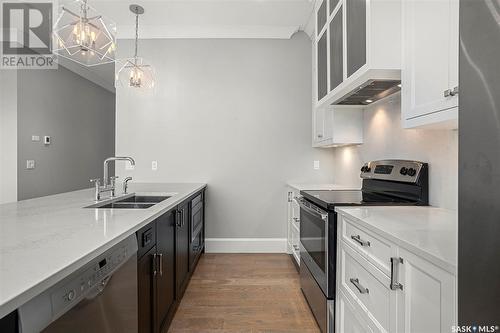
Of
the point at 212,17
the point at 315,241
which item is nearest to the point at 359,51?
the point at 315,241

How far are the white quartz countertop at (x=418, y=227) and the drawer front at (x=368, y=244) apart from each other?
0.04 m

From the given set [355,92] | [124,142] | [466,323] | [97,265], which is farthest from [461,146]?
[124,142]

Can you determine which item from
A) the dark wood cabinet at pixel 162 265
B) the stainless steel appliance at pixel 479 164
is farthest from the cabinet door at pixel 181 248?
the stainless steel appliance at pixel 479 164

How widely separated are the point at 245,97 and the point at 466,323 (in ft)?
11.0

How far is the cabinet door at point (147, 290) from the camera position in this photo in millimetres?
1327

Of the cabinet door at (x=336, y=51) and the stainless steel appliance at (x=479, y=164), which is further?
the cabinet door at (x=336, y=51)

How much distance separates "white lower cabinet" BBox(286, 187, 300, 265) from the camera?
2.90 meters

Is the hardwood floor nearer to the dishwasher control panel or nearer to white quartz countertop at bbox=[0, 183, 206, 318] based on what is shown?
white quartz countertop at bbox=[0, 183, 206, 318]

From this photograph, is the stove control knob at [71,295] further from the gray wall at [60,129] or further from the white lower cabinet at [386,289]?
the gray wall at [60,129]

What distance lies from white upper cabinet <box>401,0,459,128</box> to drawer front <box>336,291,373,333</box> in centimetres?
A: 99

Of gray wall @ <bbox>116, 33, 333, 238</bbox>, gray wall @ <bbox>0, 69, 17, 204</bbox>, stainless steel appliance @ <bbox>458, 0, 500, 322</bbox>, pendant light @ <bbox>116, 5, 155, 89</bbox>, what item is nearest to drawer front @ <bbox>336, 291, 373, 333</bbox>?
stainless steel appliance @ <bbox>458, 0, 500, 322</bbox>

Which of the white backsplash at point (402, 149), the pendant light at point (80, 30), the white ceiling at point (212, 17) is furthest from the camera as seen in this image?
the white ceiling at point (212, 17)

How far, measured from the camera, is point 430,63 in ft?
4.19

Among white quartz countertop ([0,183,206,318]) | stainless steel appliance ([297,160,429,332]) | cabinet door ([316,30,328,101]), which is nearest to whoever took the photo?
white quartz countertop ([0,183,206,318])
